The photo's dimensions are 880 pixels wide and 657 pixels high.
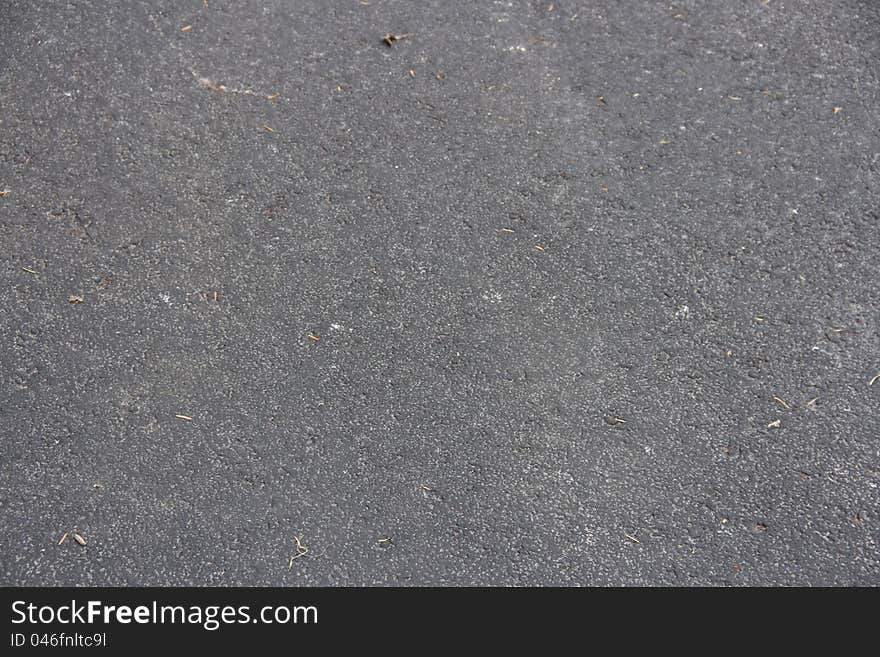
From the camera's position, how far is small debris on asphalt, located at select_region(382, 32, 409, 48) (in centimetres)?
383

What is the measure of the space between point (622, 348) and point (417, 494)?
910 millimetres

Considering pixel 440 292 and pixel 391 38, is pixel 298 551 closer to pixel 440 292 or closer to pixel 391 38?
pixel 440 292

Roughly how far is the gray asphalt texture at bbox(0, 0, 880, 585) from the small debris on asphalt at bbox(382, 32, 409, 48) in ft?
0.11

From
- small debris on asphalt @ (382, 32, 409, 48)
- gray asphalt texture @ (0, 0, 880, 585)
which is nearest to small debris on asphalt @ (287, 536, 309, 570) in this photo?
gray asphalt texture @ (0, 0, 880, 585)

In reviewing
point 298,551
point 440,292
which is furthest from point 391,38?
point 298,551

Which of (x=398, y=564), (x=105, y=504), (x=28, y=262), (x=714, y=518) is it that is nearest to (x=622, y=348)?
(x=714, y=518)

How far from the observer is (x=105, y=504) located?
9.48 feet

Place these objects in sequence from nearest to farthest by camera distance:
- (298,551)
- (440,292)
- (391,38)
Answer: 1. (298,551)
2. (440,292)
3. (391,38)

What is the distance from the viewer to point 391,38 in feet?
12.6

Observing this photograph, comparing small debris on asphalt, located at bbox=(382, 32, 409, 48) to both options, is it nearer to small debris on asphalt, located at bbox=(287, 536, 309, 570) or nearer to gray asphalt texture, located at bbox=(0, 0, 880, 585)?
gray asphalt texture, located at bbox=(0, 0, 880, 585)

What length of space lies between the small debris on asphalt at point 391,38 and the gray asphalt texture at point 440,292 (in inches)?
1.3

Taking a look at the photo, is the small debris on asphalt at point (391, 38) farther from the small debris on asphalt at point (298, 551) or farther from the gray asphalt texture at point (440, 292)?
A: the small debris on asphalt at point (298, 551)

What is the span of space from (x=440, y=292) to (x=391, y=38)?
4.19 ft
